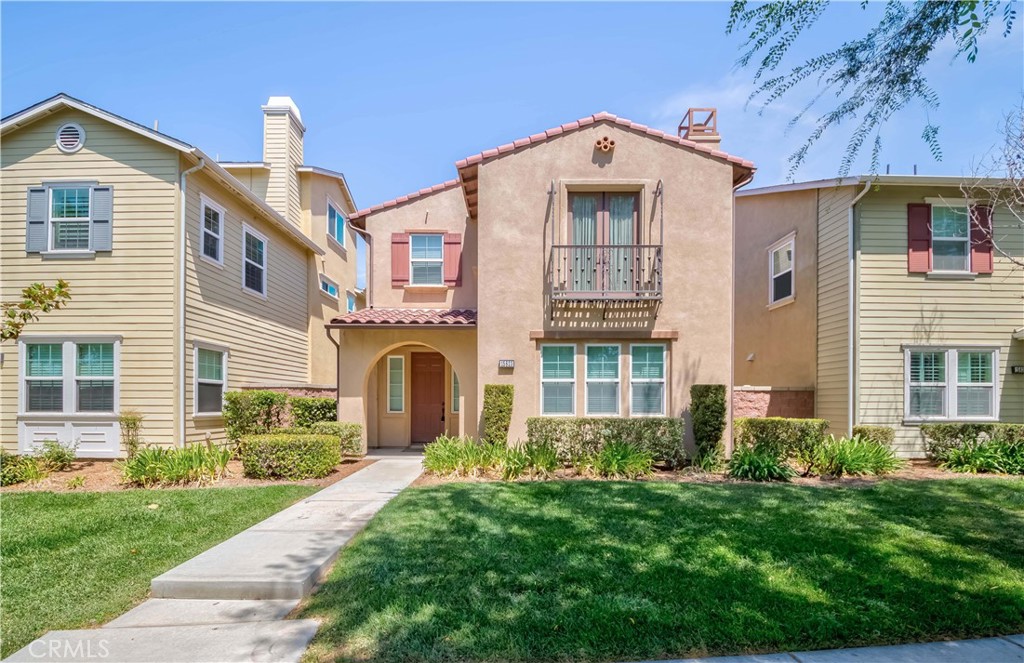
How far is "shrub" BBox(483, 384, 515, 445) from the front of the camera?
1045 centimetres

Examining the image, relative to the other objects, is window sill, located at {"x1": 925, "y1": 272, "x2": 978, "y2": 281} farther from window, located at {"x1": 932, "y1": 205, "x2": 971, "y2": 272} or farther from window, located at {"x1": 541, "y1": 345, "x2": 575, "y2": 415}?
window, located at {"x1": 541, "y1": 345, "x2": 575, "y2": 415}

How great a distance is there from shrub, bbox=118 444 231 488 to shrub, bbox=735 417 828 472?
957cm

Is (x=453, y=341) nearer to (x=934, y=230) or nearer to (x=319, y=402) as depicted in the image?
(x=319, y=402)

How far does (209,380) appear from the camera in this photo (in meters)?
11.8

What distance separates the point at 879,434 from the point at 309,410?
38.7 ft

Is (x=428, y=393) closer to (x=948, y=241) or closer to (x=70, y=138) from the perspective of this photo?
(x=70, y=138)

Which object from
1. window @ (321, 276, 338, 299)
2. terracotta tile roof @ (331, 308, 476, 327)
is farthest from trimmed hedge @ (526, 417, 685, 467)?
window @ (321, 276, 338, 299)

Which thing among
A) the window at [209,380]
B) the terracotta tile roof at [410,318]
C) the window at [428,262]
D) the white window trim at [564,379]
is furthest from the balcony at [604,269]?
the window at [209,380]

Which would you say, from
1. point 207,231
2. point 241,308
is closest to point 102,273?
point 207,231

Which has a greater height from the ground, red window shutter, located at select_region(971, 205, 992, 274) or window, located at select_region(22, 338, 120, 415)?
red window shutter, located at select_region(971, 205, 992, 274)

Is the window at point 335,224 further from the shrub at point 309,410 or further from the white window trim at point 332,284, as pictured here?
the shrub at point 309,410

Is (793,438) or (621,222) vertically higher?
(621,222)

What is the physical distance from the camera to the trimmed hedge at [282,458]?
9.40 meters

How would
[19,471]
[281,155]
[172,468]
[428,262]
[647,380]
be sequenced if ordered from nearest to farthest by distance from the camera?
[172,468] < [19,471] < [647,380] < [428,262] < [281,155]
